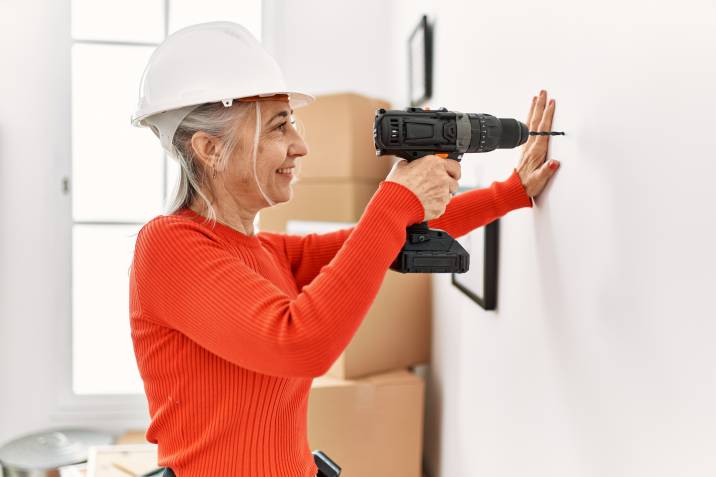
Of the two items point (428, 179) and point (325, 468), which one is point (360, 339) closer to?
point (325, 468)

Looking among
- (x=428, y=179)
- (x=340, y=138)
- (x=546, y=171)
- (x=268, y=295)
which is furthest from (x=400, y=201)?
(x=340, y=138)

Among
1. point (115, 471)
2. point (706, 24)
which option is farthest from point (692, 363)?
point (115, 471)

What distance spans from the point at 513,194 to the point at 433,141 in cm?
29

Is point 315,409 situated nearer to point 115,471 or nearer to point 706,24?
point 115,471

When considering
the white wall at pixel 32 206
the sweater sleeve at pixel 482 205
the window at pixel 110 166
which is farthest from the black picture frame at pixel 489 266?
the white wall at pixel 32 206

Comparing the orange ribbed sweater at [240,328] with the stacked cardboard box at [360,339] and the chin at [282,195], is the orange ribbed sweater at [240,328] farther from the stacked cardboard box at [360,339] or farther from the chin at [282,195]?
the stacked cardboard box at [360,339]

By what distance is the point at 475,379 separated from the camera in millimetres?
1524

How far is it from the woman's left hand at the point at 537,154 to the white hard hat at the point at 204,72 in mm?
401

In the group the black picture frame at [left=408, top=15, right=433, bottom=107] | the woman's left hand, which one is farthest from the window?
the woman's left hand

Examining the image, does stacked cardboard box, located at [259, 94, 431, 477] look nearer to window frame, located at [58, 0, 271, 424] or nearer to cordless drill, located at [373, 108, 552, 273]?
window frame, located at [58, 0, 271, 424]

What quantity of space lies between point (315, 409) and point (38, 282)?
1.51 metres

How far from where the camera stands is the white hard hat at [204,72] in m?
0.94

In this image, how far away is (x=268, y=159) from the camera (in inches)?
38.8

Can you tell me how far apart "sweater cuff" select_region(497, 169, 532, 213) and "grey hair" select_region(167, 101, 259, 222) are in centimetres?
46
